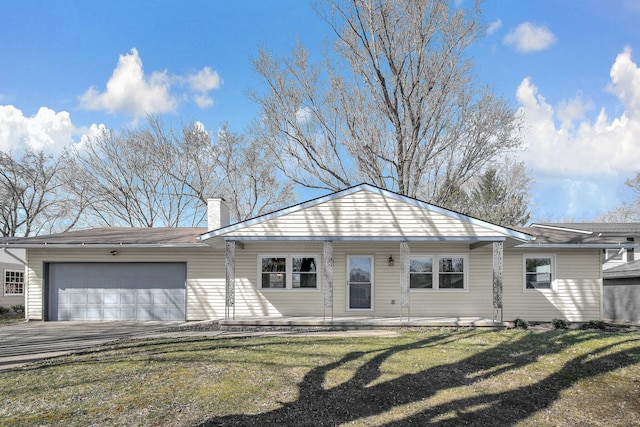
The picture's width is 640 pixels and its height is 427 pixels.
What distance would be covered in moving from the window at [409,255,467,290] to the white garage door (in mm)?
7330

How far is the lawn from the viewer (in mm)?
5270

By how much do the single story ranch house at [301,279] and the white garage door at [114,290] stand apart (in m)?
0.03

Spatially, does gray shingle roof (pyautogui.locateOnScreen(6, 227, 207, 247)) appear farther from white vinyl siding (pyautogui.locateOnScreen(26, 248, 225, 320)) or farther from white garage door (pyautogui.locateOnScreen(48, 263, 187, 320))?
white garage door (pyautogui.locateOnScreen(48, 263, 187, 320))

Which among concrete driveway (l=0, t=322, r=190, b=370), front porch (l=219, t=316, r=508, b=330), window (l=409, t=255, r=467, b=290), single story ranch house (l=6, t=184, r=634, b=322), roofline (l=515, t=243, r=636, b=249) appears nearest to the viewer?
concrete driveway (l=0, t=322, r=190, b=370)

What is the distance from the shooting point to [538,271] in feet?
46.7

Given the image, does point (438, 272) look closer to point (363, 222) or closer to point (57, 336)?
point (363, 222)

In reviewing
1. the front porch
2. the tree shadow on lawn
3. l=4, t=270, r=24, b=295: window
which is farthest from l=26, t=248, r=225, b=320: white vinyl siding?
the tree shadow on lawn

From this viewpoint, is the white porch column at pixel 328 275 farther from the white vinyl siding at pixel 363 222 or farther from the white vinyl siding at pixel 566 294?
the white vinyl siding at pixel 566 294

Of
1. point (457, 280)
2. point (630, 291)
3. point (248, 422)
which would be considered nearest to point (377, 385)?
point (248, 422)

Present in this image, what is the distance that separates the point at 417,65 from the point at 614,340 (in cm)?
1436

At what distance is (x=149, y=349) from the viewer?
28.8 feet

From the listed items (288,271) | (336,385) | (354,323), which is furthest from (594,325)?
(336,385)

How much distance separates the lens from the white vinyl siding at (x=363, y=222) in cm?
1267

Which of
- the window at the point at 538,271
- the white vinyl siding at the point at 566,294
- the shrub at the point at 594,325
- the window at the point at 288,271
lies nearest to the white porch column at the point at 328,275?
the window at the point at 288,271
